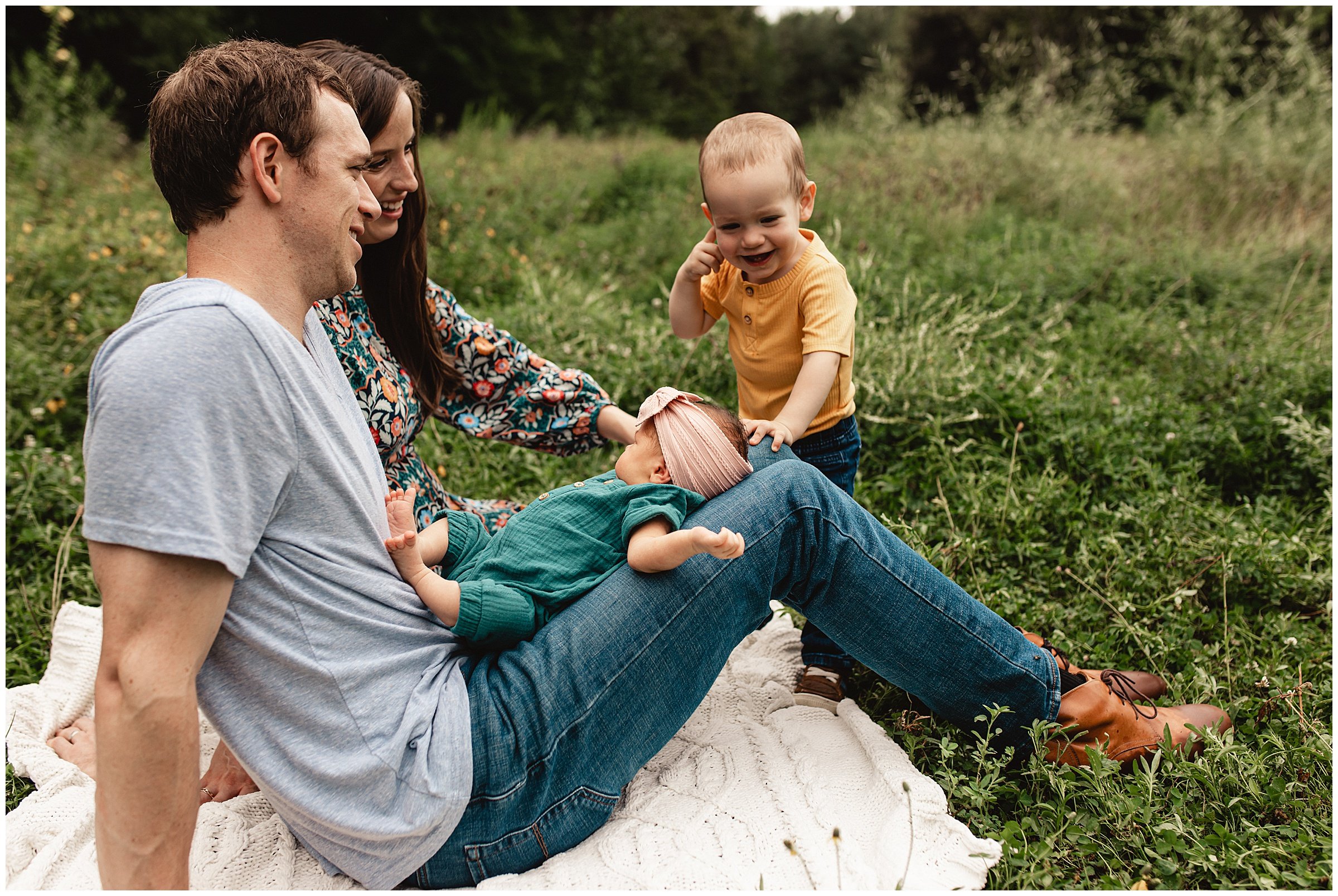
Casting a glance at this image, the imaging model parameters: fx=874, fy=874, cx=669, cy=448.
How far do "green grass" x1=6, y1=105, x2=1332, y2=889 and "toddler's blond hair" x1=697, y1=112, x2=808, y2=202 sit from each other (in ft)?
3.90

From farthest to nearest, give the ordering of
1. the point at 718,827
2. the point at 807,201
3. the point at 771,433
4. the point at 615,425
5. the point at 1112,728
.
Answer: the point at 615,425 < the point at 807,201 < the point at 771,433 < the point at 1112,728 < the point at 718,827

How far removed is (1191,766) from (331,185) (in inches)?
85.0

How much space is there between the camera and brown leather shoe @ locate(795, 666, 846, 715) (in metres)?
2.29

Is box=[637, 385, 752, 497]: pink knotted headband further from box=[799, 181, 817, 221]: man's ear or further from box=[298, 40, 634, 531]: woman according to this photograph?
box=[799, 181, 817, 221]: man's ear

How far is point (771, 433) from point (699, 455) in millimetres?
329

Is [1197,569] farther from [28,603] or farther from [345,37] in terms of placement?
[345,37]

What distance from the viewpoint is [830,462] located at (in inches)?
101

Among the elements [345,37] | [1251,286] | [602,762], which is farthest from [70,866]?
[345,37]

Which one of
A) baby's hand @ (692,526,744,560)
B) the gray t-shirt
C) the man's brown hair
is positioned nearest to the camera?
the gray t-shirt

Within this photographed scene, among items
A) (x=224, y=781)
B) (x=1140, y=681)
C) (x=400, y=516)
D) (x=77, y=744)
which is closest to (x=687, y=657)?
(x=400, y=516)

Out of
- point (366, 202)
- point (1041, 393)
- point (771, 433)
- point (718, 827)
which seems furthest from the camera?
point (1041, 393)

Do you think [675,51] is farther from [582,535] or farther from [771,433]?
[582,535]

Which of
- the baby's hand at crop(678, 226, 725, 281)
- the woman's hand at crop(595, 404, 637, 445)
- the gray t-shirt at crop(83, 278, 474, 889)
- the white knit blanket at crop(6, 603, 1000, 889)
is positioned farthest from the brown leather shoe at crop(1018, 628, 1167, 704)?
the gray t-shirt at crop(83, 278, 474, 889)

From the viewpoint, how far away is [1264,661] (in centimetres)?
251
